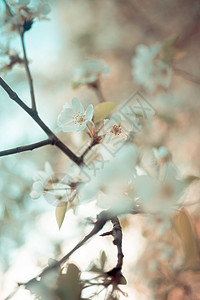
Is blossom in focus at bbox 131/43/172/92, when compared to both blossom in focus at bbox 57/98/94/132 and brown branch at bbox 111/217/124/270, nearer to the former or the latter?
blossom in focus at bbox 57/98/94/132

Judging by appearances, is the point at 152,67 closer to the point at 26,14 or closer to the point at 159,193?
the point at 26,14

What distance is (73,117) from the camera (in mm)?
377

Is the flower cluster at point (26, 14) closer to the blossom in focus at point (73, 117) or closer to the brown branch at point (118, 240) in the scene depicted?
the blossom in focus at point (73, 117)

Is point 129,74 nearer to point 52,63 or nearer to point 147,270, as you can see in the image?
point 52,63

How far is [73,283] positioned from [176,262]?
0.87 metres

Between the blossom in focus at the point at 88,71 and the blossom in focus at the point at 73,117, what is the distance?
31 cm

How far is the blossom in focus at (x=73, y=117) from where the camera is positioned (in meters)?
0.36

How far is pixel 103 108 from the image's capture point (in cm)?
43

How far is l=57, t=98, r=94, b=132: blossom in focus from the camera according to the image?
0.36 m

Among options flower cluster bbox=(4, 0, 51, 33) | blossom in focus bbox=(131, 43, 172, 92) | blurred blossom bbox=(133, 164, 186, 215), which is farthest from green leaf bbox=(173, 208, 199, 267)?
blossom in focus bbox=(131, 43, 172, 92)

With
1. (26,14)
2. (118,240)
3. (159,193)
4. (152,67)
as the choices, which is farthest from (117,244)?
(152,67)

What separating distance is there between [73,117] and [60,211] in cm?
14

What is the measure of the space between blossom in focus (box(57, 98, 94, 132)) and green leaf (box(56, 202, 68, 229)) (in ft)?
0.36

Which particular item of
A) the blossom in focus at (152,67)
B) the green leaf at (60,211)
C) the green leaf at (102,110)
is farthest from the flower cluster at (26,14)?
the blossom in focus at (152,67)
